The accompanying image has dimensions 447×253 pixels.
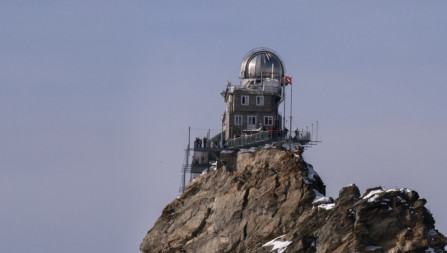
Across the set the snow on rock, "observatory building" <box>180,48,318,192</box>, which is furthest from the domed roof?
the snow on rock

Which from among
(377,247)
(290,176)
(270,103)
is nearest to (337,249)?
(377,247)

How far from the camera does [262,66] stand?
198 metres

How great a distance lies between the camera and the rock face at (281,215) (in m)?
150

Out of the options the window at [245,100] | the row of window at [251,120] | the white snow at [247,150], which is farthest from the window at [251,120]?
the white snow at [247,150]

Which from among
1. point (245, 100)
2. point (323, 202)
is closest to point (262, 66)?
point (245, 100)

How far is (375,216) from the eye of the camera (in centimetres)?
15162

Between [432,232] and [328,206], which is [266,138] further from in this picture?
[432,232]

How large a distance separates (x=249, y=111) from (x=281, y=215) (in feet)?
98.3

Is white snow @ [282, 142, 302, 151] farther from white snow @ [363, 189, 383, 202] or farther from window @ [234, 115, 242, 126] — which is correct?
white snow @ [363, 189, 383, 202]

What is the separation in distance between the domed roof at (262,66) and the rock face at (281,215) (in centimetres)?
1720

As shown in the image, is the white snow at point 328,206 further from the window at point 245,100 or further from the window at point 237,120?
the window at point 245,100

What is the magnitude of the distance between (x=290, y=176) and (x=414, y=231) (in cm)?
2271

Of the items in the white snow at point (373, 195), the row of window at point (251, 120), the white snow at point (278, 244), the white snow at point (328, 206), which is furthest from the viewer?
the row of window at point (251, 120)

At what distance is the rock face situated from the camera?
493 ft
